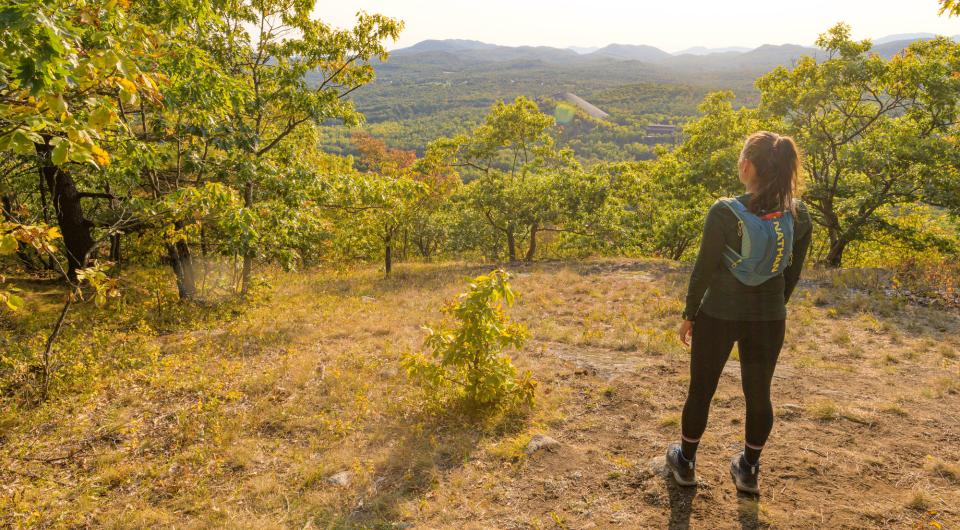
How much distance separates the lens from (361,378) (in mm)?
6395

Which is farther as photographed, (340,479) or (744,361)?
(340,479)

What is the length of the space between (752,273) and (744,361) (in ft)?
2.19

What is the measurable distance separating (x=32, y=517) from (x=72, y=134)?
332cm

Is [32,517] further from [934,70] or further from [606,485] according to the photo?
[934,70]

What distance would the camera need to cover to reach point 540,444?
15.0ft

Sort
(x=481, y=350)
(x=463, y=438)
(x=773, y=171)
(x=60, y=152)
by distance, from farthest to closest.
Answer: (x=481, y=350)
(x=463, y=438)
(x=773, y=171)
(x=60, y=152)

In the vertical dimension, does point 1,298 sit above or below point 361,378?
above

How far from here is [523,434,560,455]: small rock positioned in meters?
4.53

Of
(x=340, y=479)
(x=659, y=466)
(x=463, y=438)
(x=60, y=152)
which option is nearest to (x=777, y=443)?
(x=659, y=466)

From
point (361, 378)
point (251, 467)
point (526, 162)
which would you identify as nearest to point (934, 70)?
point (526, 162)

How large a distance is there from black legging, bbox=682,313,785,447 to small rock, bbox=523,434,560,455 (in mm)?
1542

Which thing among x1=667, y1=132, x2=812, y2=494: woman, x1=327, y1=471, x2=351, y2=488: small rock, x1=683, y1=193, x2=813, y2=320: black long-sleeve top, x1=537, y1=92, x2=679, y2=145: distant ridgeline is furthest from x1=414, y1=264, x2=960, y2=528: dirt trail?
x1=537, y1=92, x2=679, y2=145: distant ridgeline

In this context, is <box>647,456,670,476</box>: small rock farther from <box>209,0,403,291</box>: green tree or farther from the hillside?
<box>209,0,403,291</box>: green tree

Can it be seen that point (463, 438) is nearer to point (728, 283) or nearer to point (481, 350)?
point (481, 350)
